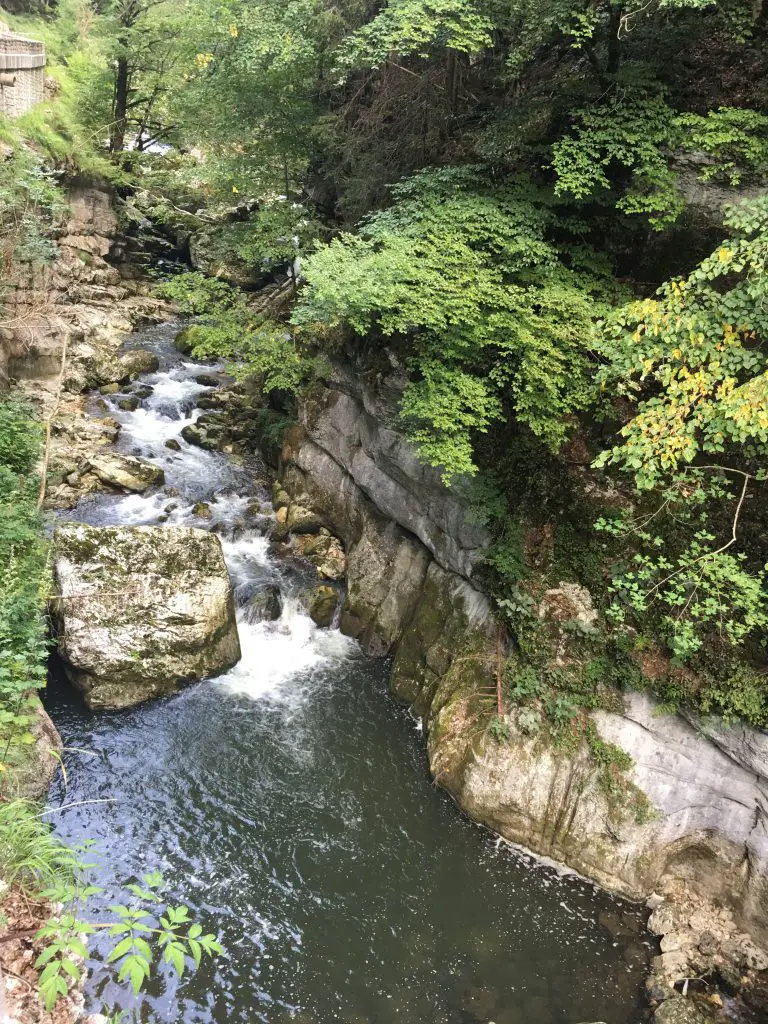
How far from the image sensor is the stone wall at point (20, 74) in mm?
18422

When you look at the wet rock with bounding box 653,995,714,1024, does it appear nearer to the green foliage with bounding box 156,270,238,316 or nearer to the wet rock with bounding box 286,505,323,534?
the wet rock with bounding box 286,505,323,534

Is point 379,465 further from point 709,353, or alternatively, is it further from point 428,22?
point 428,22

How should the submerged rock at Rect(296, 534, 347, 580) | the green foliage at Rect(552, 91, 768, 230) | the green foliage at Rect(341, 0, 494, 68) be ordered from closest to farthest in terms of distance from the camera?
the green foliage at Rect(552, 91, 768, 230) < the green foliage at Rect(341, 0, 494, 68) < the submerged rock at Rect(296, 534, 347, 580)

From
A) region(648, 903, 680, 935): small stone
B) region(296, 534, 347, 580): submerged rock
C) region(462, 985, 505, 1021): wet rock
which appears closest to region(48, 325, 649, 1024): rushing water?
region(462, 985, 505, 1021): wet rock

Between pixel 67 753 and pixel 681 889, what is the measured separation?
8806 millimetres

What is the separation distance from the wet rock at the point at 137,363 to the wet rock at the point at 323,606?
9.91 m

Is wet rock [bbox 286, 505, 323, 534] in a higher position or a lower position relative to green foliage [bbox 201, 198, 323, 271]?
lower

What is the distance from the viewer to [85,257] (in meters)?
21.7

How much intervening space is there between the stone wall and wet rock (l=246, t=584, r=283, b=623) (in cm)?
1631

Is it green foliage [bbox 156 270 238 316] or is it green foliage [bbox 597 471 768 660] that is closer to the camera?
green foliage [bbox 597 471 768 660]

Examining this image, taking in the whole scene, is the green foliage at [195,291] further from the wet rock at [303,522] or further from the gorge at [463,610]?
the wet rock at [303,522]

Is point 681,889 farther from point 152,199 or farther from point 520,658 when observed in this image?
point 152,199

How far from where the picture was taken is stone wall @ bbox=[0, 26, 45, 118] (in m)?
18.4

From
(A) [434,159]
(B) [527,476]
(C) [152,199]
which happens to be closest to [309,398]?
(A) [434,159]
